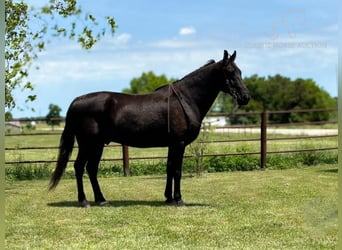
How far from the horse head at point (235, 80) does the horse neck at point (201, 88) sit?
8.2 inches

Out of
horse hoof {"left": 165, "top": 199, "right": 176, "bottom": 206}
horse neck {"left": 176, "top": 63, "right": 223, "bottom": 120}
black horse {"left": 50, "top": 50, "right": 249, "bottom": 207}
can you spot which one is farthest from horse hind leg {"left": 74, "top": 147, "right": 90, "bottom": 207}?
horse neck {"left": 176, "top": 63, "right": 223, "bottom": 120}

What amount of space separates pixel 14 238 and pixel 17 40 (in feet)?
9.64

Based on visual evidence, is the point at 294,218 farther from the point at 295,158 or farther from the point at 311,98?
the point at 311,98

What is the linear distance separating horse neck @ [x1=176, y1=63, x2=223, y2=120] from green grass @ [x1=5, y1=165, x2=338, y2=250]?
1.19 metres

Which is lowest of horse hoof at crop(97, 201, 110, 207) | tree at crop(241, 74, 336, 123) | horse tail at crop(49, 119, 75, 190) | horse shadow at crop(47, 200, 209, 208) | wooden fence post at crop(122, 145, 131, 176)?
horse shadow at crop(47, 200, 209, 208)

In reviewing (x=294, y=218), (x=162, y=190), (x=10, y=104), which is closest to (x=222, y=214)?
(x=294, y=218)

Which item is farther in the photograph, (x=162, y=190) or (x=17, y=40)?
(x=162, y=190)

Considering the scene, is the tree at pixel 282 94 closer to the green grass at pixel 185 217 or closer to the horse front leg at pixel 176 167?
the green grass at pixel 185 217

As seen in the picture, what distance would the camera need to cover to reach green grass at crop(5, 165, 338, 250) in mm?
3725

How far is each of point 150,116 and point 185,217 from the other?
1.24 metres

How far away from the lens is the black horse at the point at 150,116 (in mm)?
5266

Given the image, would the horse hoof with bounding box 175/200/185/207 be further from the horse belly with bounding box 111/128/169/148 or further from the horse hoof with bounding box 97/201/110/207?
the horse hoof with bounding box 97/201/110/207

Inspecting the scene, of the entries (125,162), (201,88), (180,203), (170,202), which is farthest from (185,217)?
(125,162)

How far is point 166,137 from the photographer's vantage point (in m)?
5.35
